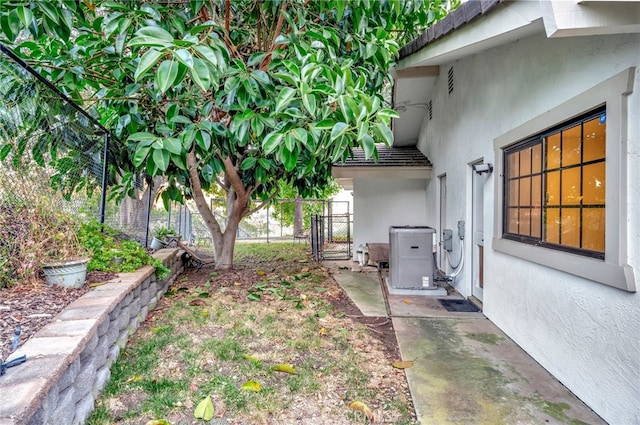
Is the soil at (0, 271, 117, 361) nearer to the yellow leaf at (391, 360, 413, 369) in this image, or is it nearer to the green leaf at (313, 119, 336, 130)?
the green leaf at (313, 119, 336, 130)

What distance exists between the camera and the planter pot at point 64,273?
2.92 meters

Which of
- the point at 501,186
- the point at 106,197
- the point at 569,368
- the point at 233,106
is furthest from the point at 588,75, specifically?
the point at 106,197

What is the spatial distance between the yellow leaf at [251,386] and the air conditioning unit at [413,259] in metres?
3.53

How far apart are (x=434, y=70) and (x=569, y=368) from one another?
568cm

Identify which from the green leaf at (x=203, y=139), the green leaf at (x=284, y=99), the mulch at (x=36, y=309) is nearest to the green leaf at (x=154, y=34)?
the green leaf at (x=284, y=99)

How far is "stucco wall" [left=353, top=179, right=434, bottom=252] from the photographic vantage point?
8.66 m

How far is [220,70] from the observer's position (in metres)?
2.50

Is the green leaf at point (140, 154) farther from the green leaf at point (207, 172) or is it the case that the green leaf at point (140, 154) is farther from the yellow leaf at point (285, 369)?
the yellow leaf at point (285, 369)

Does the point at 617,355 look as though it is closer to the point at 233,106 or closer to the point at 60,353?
the point at 60,353

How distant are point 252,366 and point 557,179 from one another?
10.8 ft

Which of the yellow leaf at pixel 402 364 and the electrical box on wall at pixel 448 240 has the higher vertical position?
the electrical box on wall at pixel 448 240

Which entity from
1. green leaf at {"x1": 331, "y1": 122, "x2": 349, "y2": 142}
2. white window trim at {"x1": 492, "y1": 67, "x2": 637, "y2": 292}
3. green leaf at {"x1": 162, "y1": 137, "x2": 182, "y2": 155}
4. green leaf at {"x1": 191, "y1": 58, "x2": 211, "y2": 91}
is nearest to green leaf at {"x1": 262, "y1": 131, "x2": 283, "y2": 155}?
green leaf at {"x1": 331, "y1": 122, "x2": 349, "y2": 142}

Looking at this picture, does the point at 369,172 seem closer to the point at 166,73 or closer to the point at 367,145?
the point at 367,145

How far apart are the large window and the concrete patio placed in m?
1.15
